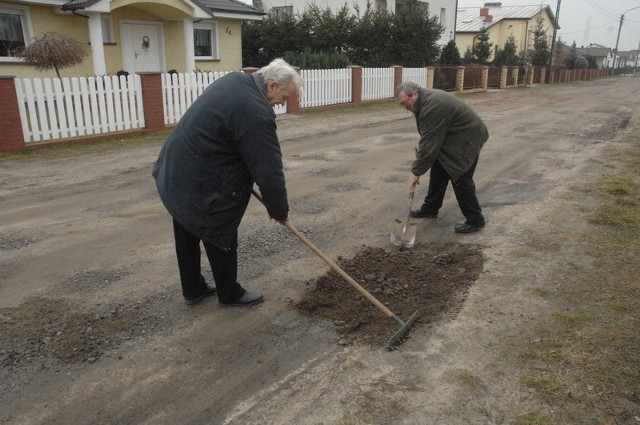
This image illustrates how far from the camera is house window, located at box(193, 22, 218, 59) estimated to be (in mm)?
19469

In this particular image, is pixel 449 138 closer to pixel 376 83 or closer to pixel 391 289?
pixel 391 289

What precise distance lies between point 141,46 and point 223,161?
1672cm

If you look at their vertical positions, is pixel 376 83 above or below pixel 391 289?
above

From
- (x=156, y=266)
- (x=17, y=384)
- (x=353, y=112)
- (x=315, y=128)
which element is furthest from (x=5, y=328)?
(x=353, y=112)

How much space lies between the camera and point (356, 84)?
17.9m

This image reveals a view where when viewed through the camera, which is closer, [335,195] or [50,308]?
[50,308]

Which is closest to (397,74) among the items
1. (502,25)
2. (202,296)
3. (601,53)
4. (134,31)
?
(134,31)

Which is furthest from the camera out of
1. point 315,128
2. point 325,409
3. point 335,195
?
point 315,128

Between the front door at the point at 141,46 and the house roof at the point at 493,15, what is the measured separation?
33.8 metres

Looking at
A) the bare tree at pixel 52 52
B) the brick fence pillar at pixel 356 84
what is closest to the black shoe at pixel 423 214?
the bare tree at pixel 52 52

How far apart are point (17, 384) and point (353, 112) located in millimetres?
14335

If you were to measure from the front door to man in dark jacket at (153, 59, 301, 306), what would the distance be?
1585 centimetres

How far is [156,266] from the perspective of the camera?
14.5ft

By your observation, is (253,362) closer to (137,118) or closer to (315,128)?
(137,118)
